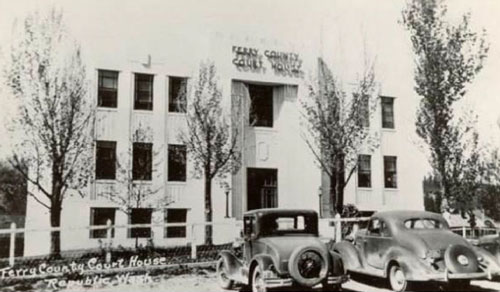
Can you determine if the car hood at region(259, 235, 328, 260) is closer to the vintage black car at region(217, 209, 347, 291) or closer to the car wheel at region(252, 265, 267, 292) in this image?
the vintage black car at region(217, 209, 347, 291)

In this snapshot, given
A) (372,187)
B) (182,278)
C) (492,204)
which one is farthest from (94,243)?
(492,204)

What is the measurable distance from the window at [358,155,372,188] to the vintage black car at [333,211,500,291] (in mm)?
6776

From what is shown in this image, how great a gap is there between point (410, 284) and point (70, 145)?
6.96 metres

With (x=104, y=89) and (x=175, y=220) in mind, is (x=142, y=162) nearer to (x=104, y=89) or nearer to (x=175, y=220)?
(x=175, y=220)

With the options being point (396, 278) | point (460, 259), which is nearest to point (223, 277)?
point (396, 278)

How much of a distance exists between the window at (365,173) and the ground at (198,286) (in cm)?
688

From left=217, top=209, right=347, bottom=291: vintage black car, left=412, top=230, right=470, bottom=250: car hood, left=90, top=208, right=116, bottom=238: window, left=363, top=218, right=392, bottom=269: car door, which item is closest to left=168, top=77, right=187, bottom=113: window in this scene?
left=90, top=208, right=116, bottom=238: window

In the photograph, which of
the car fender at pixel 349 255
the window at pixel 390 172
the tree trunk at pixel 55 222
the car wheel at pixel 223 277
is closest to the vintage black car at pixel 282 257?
the car wheel at pixel 223 277

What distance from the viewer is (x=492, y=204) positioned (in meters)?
12.7

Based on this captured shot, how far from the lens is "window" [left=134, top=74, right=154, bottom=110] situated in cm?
1348

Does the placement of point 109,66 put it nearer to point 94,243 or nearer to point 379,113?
point 94,243

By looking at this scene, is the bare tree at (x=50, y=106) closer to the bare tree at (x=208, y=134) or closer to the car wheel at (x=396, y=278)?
the bare tree at (x=208, y=134)

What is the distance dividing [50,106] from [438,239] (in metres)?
7.08

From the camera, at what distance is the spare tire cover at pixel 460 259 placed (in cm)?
713
